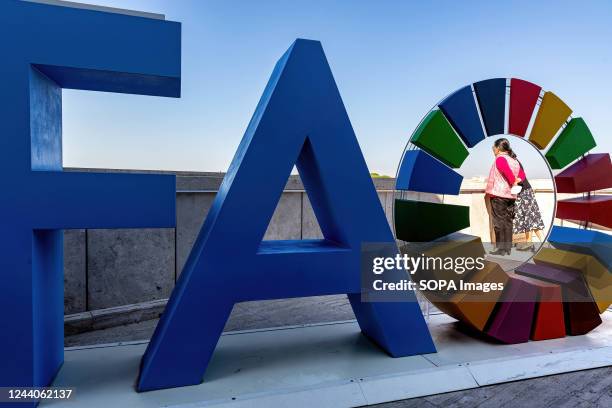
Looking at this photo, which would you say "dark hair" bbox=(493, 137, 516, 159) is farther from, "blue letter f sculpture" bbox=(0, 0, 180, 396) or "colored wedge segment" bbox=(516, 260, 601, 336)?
"blue letter f sculpture" bbox=(0, 0, 180, 396)

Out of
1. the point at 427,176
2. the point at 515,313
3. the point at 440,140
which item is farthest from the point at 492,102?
the point at 515,313

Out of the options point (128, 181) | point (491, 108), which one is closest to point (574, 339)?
point (491, 108)

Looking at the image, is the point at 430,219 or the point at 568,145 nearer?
the point at 430,219

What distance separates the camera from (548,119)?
3734 millimetres

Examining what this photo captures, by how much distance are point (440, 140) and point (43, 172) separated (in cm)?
287

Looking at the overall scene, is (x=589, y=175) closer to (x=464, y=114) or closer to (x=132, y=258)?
(x=464, y=114)

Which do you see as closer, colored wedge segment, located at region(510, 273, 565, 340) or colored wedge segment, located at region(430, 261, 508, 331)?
colored wedge segment, located at region(430, 261, 508, 331)

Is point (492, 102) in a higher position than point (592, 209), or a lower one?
higher

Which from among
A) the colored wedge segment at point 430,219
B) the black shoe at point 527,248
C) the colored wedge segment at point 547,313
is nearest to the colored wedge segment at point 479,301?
the colored wedge segment at point 547,313

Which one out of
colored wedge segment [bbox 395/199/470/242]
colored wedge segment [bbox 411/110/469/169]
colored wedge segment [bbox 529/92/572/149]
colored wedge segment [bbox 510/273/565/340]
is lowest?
colored wedge segment [bbox 510/273/565/340]

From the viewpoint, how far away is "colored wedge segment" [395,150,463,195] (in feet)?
10.9

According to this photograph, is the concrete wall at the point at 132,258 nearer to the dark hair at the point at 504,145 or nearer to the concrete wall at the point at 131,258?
the concrete wall at the point at 131,258

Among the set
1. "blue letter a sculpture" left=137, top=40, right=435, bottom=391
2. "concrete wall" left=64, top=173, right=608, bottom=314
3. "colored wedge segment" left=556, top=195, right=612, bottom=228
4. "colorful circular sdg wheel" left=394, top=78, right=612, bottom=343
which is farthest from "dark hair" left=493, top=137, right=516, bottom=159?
"blue letter a sculpture" left=137, top=40, right=435, bottom=391

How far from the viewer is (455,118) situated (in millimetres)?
3412
